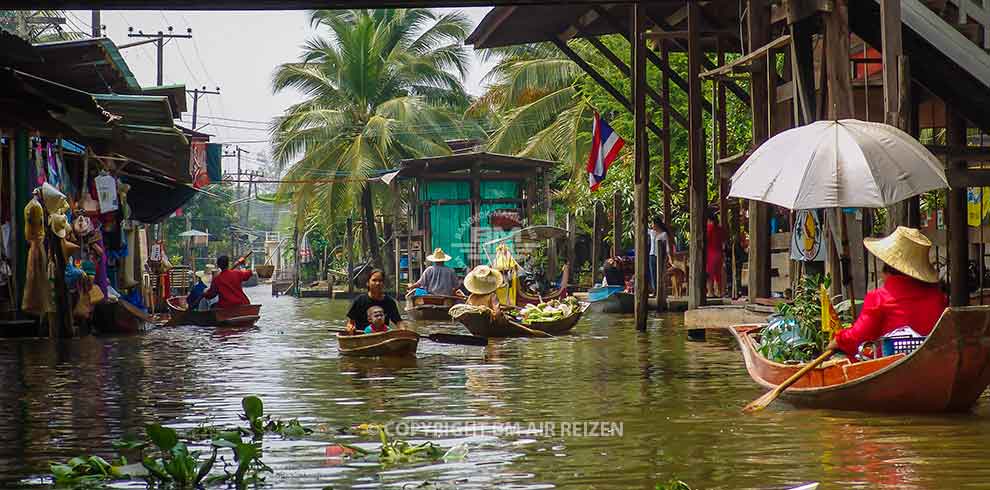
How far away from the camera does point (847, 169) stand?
1003 centimetres

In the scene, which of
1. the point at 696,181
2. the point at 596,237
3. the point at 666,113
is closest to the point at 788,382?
the point at 696,181

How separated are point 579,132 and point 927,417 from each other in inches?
911

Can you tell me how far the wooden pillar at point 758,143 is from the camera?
14.5m

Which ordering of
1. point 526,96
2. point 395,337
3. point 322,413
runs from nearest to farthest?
point 322,413
point 395,337
point 526,96

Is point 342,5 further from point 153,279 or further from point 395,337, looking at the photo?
point 153,279

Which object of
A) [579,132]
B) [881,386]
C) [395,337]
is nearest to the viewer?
[881,386]

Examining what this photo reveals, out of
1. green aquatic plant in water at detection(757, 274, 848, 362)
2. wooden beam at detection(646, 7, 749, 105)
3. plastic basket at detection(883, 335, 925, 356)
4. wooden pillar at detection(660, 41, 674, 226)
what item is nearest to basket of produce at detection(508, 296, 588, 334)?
wooden pillar at detection(660, 41, 674, 226)

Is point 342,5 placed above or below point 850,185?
above

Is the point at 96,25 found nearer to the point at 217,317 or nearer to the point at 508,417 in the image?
the point at 217,317

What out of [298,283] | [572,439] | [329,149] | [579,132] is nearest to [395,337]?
[572,439]

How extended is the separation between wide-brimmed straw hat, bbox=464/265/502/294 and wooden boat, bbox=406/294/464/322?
514 centimetres

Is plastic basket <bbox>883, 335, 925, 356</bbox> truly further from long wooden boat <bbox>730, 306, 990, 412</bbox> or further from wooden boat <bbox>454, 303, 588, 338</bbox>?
wooden boat <bbox>454, 303, 588, 338</bbox>

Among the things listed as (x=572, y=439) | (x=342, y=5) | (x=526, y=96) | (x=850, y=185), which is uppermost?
(x=526, y=96)

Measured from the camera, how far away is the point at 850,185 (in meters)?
9.98
